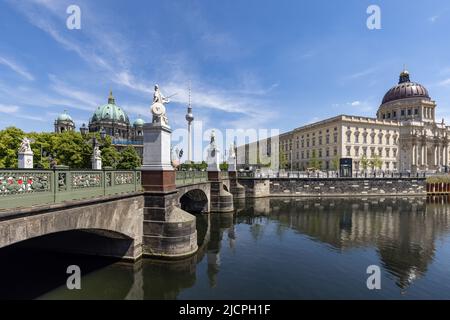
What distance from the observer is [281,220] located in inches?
958

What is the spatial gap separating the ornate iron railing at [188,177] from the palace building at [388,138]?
54.5m

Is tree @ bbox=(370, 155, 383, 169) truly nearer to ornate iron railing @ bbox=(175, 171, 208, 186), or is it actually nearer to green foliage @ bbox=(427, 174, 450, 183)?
green foliage @ bbox=(427, 174, 450, 183)

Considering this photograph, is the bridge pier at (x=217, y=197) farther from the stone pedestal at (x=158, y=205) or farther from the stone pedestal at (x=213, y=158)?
the stone pedestal at (x=158, y=205)

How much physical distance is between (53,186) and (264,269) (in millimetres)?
10063

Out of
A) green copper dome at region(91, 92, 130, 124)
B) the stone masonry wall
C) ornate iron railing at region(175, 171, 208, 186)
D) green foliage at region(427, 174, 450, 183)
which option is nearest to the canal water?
ornate iron railing at region(175, 171, 208, 186)

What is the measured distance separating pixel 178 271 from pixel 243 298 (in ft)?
12.1

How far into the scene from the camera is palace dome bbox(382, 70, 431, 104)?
86938mm

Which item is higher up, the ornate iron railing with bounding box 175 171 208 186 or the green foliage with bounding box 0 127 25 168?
the green foliage with bounding box 0 127 25 168

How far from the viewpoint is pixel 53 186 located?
24.0 ft

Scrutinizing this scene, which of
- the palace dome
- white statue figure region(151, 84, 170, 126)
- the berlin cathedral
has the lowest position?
white statue figure region(151, 84, 170, 126)

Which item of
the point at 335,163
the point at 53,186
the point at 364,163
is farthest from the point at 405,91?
the point at 53,186

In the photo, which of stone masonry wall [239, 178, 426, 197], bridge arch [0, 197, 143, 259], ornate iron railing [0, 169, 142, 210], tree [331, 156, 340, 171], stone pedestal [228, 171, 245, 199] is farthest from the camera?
tree [331, 156, 340, 171]

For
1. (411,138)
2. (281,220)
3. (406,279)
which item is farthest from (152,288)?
(411,138)
